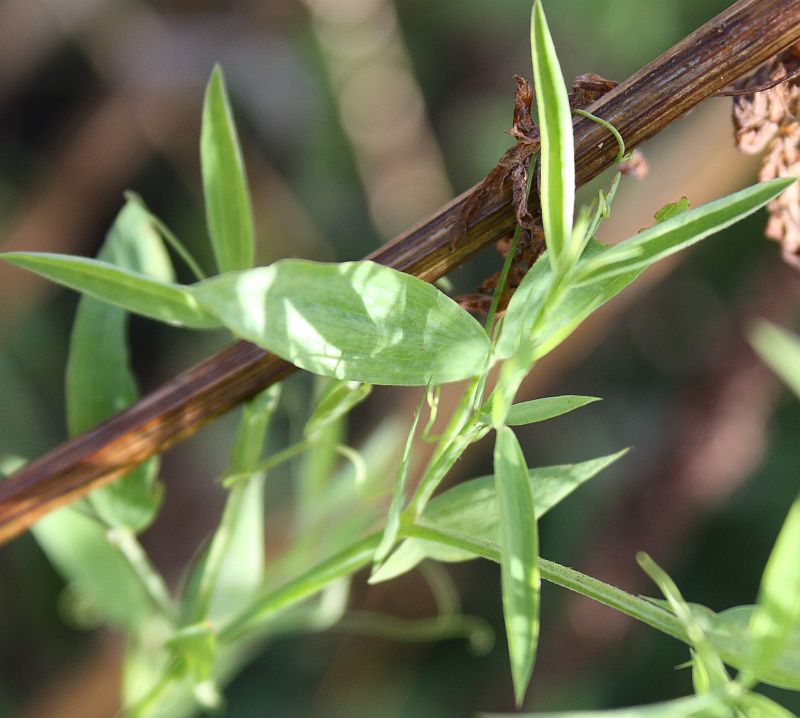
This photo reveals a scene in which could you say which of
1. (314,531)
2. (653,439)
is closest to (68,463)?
(314,531)

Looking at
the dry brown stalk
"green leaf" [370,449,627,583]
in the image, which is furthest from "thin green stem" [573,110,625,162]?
"green leaf" [370,449,627,583]

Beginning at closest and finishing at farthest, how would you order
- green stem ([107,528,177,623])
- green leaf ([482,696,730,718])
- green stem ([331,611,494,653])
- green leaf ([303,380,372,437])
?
green leaf ([482,696,730,718]) → green leaf ([303,380,372,437]) → green stem ([107,528,177,623]) → green stem ([331,611,494,653])

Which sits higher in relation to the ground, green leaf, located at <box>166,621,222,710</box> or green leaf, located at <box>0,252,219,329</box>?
green leaf, located at <box>0,252,219,329</box>

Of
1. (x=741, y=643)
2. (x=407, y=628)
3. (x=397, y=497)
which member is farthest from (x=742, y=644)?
Answer: (x=407, y=628)

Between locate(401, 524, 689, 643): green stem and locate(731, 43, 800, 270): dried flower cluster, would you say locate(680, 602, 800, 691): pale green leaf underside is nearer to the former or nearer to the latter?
locate(401, 524, 689, 643): green stem

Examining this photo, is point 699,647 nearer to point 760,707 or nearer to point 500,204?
point 760,707

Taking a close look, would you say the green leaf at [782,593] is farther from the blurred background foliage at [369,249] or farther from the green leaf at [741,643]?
the blurred background foliage at [369,249]
